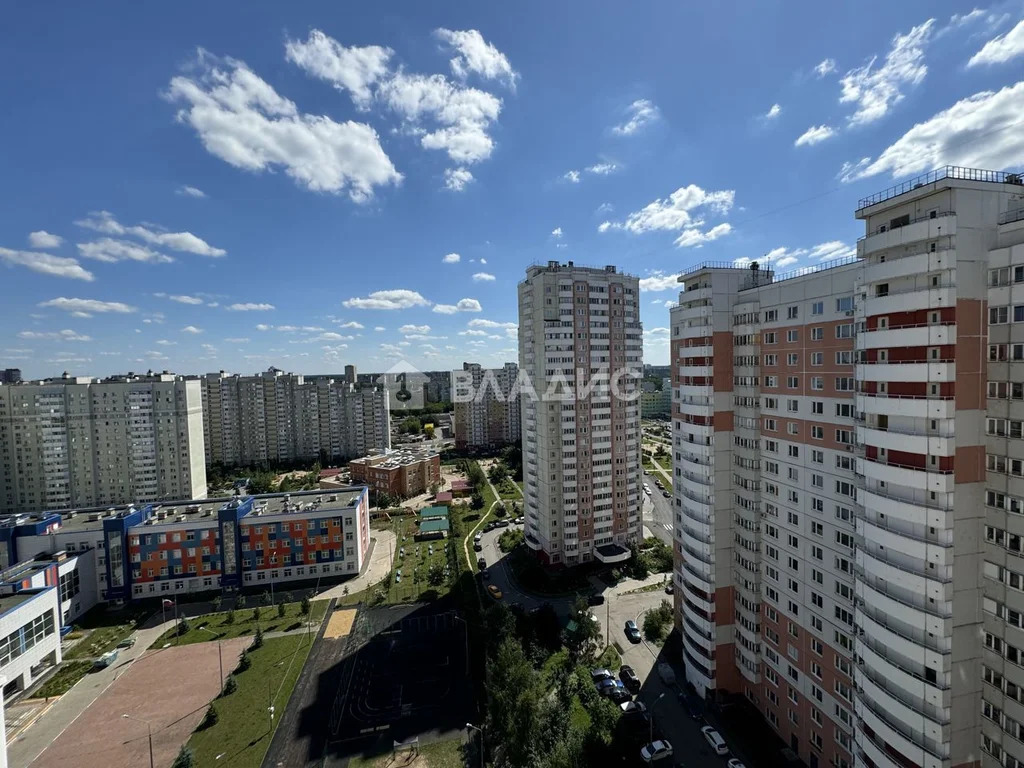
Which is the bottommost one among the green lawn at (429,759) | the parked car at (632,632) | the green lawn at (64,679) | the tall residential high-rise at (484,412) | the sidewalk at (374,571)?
the green lawn at (64,679)

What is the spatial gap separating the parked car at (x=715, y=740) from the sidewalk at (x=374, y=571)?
2871cm

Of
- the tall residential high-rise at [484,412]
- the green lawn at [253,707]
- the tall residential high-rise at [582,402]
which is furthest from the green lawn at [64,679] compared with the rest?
the tall residential high-rise at [484,412]

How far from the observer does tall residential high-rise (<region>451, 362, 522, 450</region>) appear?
9938 cm

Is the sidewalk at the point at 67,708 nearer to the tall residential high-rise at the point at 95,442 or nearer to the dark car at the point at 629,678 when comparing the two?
the dark car at the point at 629,678

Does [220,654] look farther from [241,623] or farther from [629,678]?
[629,678]

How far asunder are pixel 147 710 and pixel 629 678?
92.0 ft

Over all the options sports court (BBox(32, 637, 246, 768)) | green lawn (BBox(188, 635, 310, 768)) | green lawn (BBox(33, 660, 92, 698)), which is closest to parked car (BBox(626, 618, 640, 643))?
green lawn (BBox(188, 635, 310, 768))

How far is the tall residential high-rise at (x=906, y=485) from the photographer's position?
43.8 ft

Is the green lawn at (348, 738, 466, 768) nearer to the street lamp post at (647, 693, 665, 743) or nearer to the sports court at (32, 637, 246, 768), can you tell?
the street lamp post at (647, 693, 665, 743)

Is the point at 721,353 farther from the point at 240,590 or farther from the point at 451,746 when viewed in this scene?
the point at 240,590

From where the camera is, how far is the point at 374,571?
144 ft

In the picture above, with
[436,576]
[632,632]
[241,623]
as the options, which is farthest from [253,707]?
[632,632]

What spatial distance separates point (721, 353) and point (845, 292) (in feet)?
20.2

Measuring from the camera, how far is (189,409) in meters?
64.5
